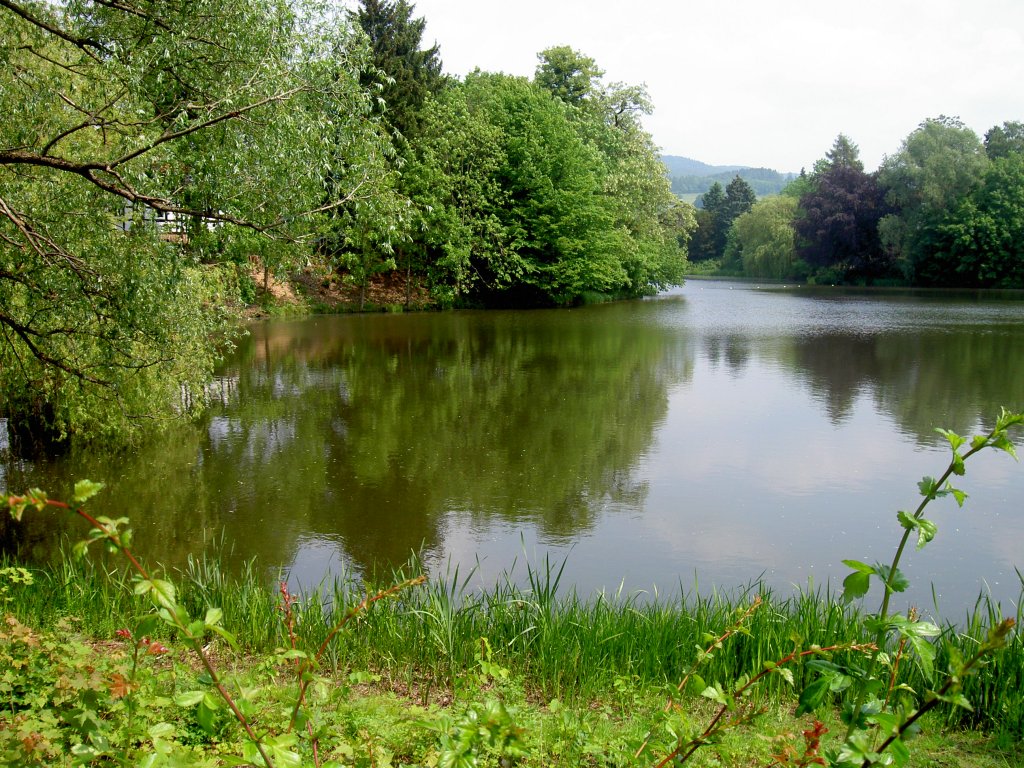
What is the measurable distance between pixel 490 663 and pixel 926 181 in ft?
182

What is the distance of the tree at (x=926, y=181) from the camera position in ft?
164

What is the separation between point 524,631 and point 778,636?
1.35 metres

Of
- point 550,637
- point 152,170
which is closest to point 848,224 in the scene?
point 152,170

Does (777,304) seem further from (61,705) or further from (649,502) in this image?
(61,705)

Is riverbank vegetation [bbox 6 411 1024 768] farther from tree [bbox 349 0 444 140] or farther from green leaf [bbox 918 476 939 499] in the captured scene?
tree [bbox 349 0 444 140]

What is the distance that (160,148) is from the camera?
6820 mm

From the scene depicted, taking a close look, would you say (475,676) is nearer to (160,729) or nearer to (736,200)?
(160,729)

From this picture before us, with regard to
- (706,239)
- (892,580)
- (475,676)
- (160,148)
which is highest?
(706,239)

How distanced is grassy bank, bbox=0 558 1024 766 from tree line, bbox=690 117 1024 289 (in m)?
51.1

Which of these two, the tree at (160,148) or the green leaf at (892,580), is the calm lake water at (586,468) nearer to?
the tree at (160,148)

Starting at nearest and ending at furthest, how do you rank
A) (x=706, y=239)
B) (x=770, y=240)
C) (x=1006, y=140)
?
(x=1006, y=140)
(x=770, y=240)
(x=706, y=239)

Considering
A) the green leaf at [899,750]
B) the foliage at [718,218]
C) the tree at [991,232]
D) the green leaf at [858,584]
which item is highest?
the foliage at [718,218]

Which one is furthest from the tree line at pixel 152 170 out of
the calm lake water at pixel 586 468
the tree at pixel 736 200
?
the tree at pixel 736 200

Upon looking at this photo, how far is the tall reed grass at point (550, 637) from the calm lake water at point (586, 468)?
1.58m
